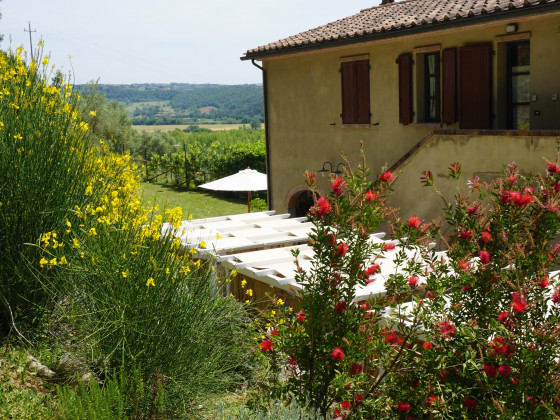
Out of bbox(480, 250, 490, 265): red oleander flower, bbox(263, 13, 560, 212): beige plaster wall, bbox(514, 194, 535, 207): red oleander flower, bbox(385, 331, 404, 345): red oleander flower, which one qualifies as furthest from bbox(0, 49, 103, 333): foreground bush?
bbox(263, 13, 560, 212): beige plaster wall

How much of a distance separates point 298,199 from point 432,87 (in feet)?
20.3

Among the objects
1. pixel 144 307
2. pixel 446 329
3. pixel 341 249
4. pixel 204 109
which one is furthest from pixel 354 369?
pixel 204 109

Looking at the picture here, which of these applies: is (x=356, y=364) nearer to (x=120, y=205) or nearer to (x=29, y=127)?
(x=120, y=205)

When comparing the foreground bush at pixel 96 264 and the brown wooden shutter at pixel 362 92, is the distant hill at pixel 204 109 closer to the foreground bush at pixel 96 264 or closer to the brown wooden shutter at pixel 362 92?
the brown wooden shutter at pixel 362 92

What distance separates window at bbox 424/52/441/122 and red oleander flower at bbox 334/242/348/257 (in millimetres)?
10259

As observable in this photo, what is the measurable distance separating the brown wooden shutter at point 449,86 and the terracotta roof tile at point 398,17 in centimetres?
93

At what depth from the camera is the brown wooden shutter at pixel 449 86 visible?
13469 millimetres

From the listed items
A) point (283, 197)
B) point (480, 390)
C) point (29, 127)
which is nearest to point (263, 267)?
point (29, 127)

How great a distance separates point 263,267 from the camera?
27.9ft

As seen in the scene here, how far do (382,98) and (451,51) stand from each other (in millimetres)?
2301

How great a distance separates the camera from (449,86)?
13602mm

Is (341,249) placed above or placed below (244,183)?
above

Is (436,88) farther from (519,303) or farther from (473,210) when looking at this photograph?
(519,303)

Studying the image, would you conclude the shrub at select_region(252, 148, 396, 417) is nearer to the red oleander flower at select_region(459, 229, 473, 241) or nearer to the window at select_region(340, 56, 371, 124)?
the red oleander flower at select_region(459, 229, 473, 241)
